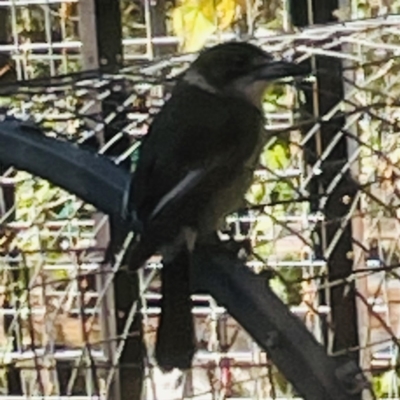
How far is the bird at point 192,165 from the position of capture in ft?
3.15

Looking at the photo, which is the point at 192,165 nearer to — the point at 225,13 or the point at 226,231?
the point at 226,231

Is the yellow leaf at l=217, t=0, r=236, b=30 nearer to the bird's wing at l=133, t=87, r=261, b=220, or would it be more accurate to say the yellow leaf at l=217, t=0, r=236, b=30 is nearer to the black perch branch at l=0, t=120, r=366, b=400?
the bird's wing at l=133, t=87, r=261, b=220

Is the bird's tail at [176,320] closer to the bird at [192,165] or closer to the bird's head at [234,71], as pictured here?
the bird at [192,165]

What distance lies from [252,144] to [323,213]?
0.75 ft

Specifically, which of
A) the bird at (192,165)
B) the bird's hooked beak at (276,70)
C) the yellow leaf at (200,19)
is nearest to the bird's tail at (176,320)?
the bird at (192,165)

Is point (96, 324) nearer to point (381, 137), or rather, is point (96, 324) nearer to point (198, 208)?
point (381, 137)

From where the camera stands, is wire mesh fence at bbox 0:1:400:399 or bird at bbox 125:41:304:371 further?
wire mesh fence at bbox 0:1:400:399

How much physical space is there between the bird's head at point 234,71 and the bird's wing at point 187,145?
0.02m

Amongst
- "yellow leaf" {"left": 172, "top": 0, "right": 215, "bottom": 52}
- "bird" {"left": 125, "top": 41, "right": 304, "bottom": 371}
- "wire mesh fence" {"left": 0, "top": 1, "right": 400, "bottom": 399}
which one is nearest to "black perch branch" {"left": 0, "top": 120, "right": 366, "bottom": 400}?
"bird" {"left": 125, "top": 41, "right": 304, "bottom": 371}

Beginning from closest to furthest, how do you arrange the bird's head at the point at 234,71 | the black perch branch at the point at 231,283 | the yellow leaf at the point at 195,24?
the black perch branch at the point at 231,283 → the bird's head at the point at 234,71 → the yellow leaf at the point at 195,24

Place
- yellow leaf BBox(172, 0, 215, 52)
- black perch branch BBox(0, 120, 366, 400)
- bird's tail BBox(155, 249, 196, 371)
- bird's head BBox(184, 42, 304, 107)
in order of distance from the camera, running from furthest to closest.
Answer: yellow leaf BBox(172, 0, 215, 52) < bird's head BBox(184, 42, 304, 107) < bird's tail BBox(155, 249, 196, 371) < black perch branch BBox(0, 120, 366, 400)

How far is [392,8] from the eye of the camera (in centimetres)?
171

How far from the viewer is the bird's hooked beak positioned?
1.04 m

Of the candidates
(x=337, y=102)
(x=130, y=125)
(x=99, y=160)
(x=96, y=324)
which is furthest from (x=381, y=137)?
(x=99, y=160)
